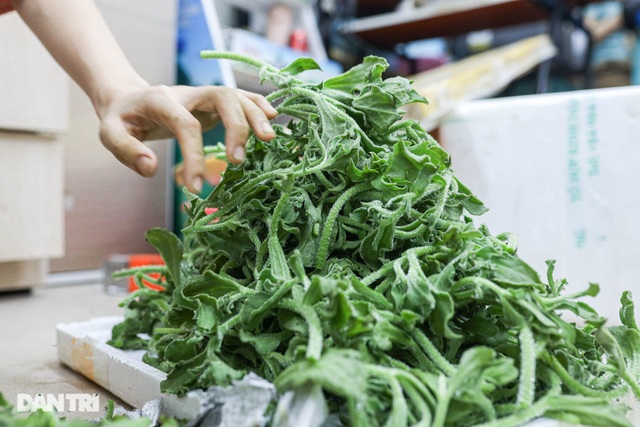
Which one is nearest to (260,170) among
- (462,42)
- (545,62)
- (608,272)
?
(608,272)

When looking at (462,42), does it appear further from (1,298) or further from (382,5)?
(1,298)

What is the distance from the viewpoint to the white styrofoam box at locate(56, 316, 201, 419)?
0.42 metres

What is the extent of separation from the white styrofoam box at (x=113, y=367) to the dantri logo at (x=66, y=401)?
20 mm

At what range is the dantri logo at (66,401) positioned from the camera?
534 mm

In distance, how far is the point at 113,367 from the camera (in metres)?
0.55

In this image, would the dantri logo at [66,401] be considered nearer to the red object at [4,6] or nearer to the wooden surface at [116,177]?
the red object at [4,6]

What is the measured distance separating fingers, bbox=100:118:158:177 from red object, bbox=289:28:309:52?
178cm

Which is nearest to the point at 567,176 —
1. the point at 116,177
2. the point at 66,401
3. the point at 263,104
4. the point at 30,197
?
the point at 263,104

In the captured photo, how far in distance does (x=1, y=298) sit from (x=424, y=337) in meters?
1.21

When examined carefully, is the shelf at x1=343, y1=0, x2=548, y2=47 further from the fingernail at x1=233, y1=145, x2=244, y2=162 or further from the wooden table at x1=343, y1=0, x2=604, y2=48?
the fingernail at x1=233, y1=145, x2=244, y2=162

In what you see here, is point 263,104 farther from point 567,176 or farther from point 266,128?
point 567,176

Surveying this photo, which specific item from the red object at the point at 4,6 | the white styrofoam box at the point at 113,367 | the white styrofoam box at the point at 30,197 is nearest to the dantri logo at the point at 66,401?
the white styrofoam box at the point at 113,367

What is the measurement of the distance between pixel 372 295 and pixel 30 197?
111 centimetres

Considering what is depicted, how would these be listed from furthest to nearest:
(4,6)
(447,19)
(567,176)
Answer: (447,19), (567,176), (4,6)
